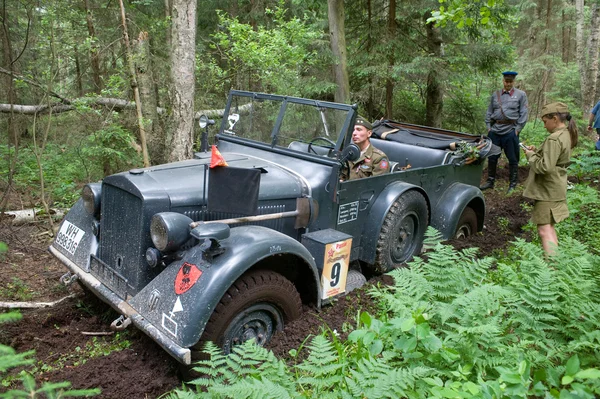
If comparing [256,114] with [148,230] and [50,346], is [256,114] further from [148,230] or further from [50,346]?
[50,346]

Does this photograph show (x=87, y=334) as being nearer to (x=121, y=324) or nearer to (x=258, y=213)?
(x=121, y=324)

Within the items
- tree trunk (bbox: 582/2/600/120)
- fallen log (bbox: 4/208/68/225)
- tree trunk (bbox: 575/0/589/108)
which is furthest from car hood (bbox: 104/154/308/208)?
tree trunk (bbox: 575/0/589/108)

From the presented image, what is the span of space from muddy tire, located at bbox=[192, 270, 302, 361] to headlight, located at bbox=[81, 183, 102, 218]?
152 cm

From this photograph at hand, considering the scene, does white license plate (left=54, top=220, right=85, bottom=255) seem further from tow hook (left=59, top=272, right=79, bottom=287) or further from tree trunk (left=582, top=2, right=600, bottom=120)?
tree trunk (left=582, top=2, right=600, bottom=120)

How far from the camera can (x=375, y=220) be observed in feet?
14.6

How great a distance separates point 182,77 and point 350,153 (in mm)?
3575

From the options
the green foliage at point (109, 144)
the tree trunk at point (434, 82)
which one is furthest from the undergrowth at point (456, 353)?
the tree trunk at point (434, 82)

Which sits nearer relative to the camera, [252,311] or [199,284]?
[199,284]

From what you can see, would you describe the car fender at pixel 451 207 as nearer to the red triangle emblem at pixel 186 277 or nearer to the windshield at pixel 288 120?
the windshield at pixel 288 120

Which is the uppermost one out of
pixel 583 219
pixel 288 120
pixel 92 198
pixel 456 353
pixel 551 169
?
pixel 288 120

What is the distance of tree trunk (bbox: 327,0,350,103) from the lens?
9.08 m

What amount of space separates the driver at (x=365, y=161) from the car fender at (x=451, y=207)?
2.97 ft

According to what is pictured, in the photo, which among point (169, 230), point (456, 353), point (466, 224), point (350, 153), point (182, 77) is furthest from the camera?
point (182, 77)

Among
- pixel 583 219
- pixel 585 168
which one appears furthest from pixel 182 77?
pixel 585 168
